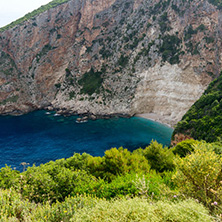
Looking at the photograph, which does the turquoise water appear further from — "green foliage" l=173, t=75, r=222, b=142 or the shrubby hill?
the shrubby hill

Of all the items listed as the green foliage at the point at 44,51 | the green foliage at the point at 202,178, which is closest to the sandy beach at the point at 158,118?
the green foliage at the point at 202,178

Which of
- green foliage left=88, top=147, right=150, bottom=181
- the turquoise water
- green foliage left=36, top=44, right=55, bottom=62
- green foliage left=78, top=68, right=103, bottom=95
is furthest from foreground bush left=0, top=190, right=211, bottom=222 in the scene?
green foliage left=36, top=44, right=55, bottom=62

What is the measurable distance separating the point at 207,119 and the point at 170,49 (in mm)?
33830

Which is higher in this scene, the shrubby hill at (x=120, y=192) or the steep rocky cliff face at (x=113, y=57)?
the steep rocky cliff face at (x=113, y=57)

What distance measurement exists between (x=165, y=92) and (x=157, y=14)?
30.8 meters

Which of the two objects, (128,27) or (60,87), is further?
(60,87)

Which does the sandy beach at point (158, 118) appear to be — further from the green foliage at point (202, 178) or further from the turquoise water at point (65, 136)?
the green foliage at point (202, 178)

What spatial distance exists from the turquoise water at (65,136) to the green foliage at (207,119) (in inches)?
339

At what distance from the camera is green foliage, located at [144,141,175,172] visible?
784 inches

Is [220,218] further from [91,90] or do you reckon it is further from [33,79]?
[33,79]

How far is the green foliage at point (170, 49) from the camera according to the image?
57.9 meters

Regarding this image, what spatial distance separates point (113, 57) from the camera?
73.3 meters

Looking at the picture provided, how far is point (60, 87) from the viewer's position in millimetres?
78438

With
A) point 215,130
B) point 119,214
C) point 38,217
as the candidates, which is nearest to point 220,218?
point 119,214
